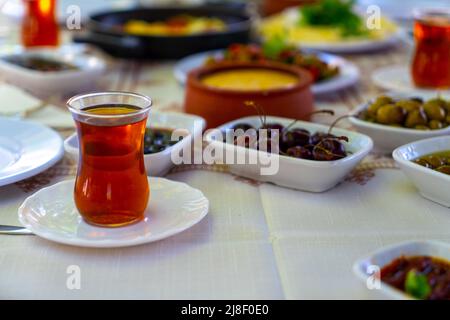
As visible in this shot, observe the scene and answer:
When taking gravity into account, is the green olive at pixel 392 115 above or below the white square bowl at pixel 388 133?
above

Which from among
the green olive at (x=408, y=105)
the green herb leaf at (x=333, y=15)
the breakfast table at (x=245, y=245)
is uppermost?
the green herb leaf at (x=333, y=15)

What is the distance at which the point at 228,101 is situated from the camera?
4.12ft

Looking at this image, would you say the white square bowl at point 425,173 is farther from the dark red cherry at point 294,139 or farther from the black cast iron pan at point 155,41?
the black cast iron pan at point 155,41

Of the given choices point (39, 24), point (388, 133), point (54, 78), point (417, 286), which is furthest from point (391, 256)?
point (39, 24)

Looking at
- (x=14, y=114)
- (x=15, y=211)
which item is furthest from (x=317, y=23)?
(x=15, y=211)

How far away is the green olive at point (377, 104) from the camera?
122 cm

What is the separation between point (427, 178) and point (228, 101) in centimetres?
42

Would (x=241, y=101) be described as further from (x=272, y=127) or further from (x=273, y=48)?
(x=273, y=48)

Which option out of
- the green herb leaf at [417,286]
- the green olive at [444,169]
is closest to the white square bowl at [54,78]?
the green olive at [444,169]

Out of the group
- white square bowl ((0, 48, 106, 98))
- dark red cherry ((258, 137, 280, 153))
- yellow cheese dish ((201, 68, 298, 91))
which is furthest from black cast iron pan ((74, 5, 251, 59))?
dark red cherry ((258, 137, 280, 153))

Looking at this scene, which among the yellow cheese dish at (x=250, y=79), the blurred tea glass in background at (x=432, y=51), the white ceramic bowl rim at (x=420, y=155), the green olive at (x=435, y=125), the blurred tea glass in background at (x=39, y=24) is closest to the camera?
the white ceramic bowl rim at (x=420, y=155)

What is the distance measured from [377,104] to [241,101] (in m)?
0.25

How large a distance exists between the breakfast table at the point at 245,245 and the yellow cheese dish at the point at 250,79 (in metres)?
0.25
